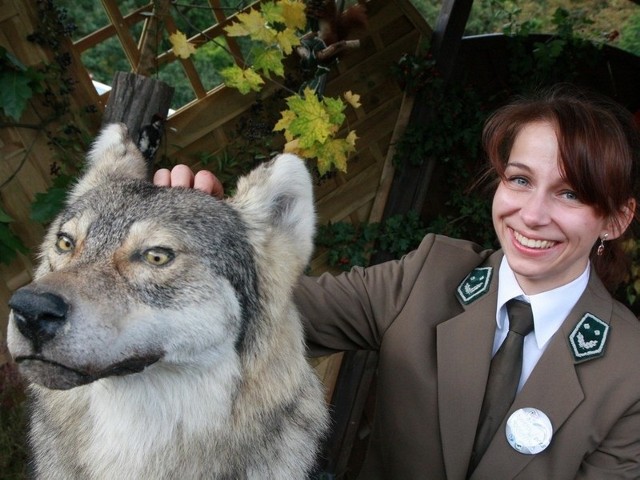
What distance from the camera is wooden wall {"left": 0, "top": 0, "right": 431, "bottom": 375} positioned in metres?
3.09

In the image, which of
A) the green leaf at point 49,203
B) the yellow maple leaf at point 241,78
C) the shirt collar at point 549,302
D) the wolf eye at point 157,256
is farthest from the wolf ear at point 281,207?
the green leaf at point 49,203

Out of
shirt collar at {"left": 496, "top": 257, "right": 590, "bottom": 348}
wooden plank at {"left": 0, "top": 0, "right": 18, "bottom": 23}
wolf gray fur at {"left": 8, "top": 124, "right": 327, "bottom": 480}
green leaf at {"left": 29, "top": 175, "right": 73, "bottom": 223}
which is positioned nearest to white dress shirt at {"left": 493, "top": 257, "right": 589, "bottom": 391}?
shirt collar at {"left": 496, "top": 257, "right": 590, "bottom": 348}

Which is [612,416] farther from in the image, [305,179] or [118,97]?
[118,97]

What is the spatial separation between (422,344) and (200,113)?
81.4 inches

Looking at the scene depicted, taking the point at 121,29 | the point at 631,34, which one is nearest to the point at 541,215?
the point at 121,29

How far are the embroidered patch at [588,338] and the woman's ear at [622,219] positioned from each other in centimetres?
28

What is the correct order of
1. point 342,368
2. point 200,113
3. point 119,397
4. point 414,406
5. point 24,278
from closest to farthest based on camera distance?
point 119,397, point 414,406, point 24,278, point 200,113, point 342,368

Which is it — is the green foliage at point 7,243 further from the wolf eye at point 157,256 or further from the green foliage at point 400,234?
the green foliage at point 400,234

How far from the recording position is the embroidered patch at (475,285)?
2.23 meters

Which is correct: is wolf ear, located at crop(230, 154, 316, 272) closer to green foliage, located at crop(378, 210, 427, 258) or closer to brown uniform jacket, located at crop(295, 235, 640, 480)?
brown uniform jacket, located at crop(295, 235, 640, 480)

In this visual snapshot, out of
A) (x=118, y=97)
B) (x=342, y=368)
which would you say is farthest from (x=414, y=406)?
(x=342, y=368)

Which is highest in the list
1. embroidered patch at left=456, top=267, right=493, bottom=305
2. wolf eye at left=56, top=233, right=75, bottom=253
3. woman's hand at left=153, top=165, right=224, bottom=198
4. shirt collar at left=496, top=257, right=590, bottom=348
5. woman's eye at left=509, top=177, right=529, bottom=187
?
wolf eye at left=56, top=233, right=75, bottom=253

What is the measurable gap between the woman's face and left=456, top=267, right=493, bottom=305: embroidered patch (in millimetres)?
200

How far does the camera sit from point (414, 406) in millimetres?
2217
